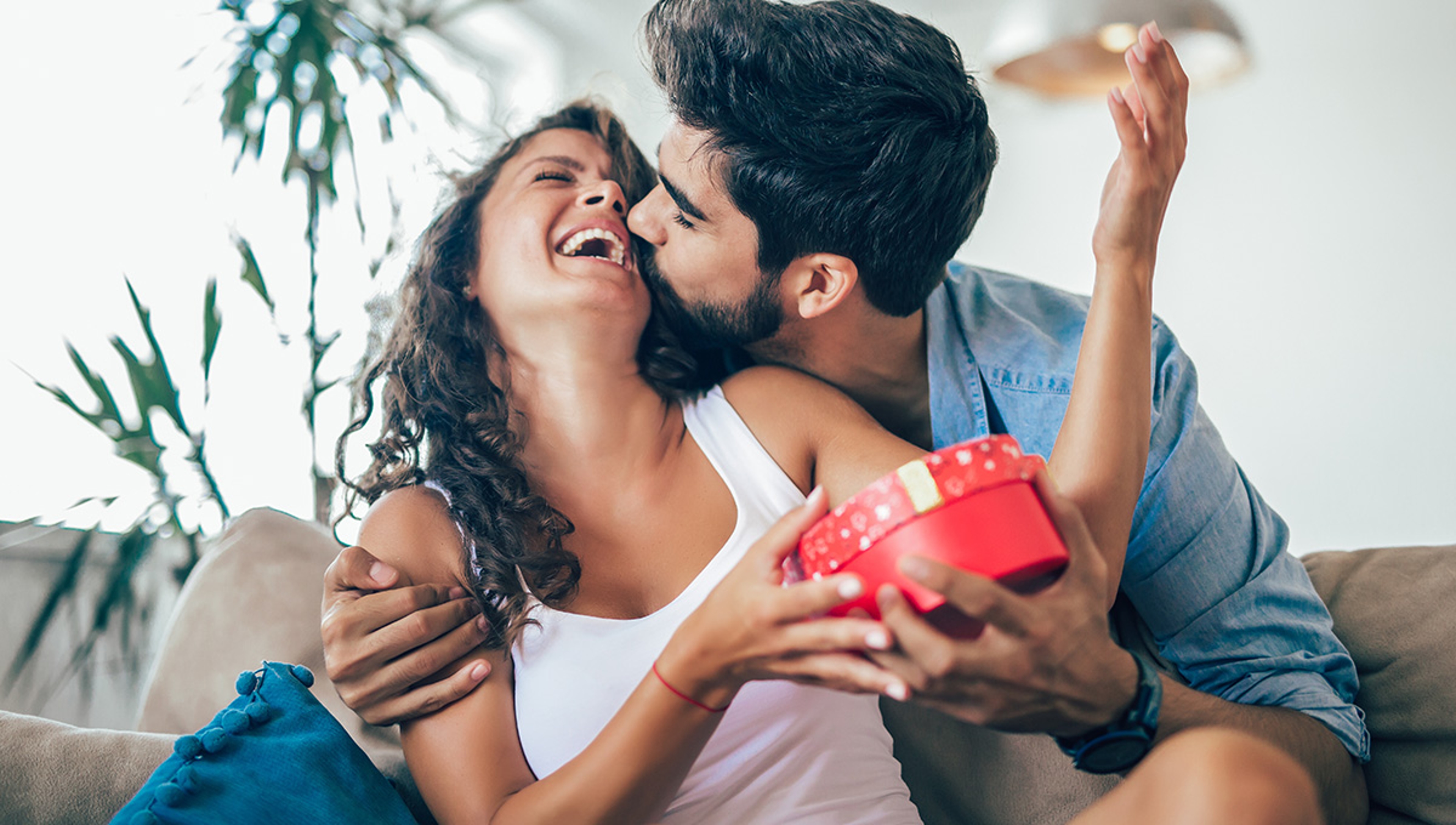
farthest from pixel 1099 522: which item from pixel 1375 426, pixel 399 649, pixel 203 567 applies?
pixel 1375 426

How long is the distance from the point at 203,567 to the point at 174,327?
1.21 metres

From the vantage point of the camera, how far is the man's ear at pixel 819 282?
1341mm

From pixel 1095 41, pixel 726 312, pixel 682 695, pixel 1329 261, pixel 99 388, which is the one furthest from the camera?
pixel 1329 261

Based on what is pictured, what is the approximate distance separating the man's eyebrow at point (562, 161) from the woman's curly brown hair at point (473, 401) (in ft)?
0.23

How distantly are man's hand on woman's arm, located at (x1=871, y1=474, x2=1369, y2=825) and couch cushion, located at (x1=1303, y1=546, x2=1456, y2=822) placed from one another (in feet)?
2.03

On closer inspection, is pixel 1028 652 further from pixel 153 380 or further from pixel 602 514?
pixel 153 380

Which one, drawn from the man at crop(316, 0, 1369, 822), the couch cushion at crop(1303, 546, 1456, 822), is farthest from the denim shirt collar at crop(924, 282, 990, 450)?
the couch cushion at crop(1303, 546, 1456, 822)

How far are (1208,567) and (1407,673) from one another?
0.96 ft

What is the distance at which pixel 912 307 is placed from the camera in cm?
140

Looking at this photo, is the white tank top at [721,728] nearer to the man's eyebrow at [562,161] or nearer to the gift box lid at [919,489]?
the gift box lid at [919,489]

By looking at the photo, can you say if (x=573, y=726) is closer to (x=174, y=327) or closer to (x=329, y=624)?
(x=329, y=624)

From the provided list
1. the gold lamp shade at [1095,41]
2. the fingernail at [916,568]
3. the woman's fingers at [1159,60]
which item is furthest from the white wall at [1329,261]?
the fingernail at [916,568]

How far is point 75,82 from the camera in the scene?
2.21 meters

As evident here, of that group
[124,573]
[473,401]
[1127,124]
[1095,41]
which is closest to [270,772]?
[473,401]
